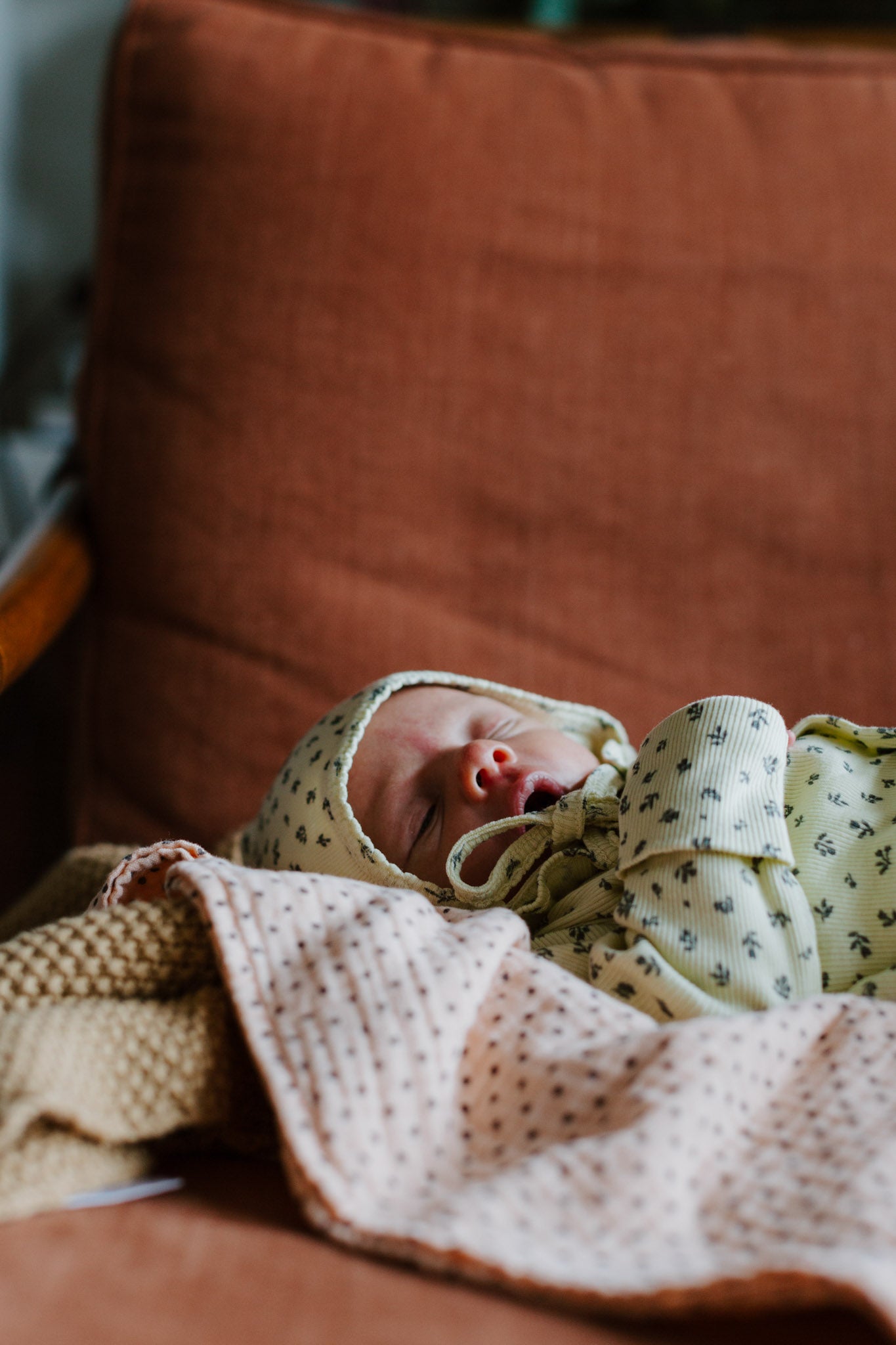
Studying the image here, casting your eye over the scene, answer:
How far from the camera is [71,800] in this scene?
1169 mm

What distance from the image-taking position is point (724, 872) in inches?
26.2

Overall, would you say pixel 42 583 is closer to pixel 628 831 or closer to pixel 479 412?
pixel 479 412

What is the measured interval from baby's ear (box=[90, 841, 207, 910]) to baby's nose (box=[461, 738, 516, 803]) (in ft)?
0.63

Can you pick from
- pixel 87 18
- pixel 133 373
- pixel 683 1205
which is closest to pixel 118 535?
pixel 133 373

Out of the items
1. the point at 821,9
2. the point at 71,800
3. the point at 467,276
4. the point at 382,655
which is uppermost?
the point at 821,9

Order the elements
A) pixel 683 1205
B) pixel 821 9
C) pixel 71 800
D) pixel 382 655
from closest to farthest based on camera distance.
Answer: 1. pixel 683 1205
2. pixel 382 655
3. pixel 71 800
4. pixel 821 9

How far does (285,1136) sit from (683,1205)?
0.18 metres

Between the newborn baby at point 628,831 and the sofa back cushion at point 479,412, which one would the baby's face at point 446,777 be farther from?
the sofa back cushion at point 479,412

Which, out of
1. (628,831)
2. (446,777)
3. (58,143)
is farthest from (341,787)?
(58,143)

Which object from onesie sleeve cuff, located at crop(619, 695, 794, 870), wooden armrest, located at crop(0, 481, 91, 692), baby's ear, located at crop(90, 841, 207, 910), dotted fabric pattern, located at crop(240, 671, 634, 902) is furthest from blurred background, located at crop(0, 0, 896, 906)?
onesie sleeve cuff, located at crop(619, 695, 794, 870)

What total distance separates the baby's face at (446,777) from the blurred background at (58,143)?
1.25m

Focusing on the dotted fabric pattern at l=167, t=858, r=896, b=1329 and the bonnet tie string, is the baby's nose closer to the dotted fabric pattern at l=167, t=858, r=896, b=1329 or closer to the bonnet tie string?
the bonnet tie string

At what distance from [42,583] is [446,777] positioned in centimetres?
42

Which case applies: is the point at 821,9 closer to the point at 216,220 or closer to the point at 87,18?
the point at 87,18
